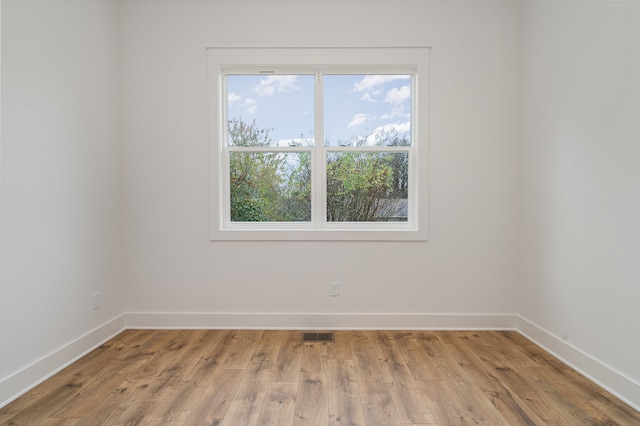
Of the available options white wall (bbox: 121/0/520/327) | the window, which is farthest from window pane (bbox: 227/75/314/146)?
white wall (bbox: 121/0/520/327)

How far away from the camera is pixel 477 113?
10.7 ft

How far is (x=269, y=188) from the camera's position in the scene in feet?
11.4

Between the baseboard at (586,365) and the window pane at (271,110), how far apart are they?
2478 millimetres

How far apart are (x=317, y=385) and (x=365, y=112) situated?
2.34 meters

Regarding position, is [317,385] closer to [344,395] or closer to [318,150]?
[344,395]

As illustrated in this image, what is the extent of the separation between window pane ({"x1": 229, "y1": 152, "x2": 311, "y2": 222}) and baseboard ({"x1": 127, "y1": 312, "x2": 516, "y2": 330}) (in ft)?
2.89

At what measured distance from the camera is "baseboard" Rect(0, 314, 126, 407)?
216 cm

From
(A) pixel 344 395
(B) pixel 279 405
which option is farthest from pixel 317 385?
(B) pixel 279 405

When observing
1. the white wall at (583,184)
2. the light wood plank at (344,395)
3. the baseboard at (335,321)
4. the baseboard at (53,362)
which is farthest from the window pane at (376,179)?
the baseboard at (53,362)

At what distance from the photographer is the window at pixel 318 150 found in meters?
3.43

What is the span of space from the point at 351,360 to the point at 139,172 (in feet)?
7.85

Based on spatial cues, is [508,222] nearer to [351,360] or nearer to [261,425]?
[351,360]

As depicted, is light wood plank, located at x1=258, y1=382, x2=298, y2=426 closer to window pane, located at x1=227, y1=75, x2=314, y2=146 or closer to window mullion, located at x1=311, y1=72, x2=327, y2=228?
window mullion, located at x1=311, y1=72, x2=327, y2=228

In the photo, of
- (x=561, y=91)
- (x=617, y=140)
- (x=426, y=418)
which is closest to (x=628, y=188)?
(x=617, y=140)
